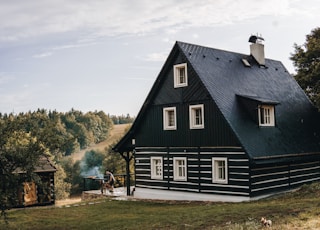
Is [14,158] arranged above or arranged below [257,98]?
below

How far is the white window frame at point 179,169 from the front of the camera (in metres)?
22.3

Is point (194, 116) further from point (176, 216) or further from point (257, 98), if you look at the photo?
point (176, 216)

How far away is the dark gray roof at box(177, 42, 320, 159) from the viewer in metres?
20.6

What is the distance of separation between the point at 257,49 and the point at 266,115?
6.23 m

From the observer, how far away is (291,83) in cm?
2795

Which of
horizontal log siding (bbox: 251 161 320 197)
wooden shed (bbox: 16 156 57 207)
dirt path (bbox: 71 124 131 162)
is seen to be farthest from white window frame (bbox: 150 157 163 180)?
dirt path (bbox: 71 124 131 162)

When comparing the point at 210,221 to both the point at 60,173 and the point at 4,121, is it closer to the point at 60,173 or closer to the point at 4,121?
the point at 4,121

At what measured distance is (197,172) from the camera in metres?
21.6

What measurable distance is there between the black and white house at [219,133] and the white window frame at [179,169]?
0.06m

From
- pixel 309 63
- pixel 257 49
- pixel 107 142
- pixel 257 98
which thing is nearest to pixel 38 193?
pixel 257 98

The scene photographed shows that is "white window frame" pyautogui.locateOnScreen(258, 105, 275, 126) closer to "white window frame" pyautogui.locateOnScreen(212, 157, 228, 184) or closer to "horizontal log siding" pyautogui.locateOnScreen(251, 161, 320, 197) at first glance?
"horizontal log siding" pyautogui.locateOnScreen(251, 161, 320, 197)


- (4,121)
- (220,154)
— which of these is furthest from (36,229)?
(220,154)

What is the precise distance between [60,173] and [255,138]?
160 feet

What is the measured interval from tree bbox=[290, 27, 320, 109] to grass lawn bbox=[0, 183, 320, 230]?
1216 cm
